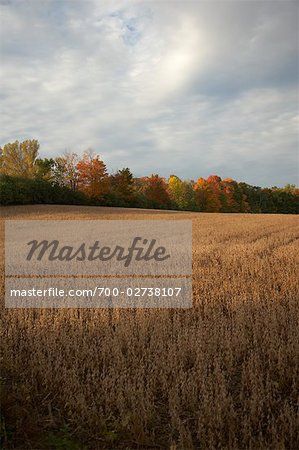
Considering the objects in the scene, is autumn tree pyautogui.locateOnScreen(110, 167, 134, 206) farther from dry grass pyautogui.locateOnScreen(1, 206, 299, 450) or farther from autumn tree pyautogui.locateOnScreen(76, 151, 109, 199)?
dry grass pyautogui.locateOnScreen(1, 206, 299, 450)

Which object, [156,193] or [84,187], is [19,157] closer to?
[84,187]

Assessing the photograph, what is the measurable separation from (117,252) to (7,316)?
7734 millimetres

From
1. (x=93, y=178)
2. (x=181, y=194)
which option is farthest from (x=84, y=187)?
(x=181, y=194)

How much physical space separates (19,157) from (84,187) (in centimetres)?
986

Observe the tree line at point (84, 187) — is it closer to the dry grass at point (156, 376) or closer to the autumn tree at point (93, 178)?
the autumn tree at point (93, 178)

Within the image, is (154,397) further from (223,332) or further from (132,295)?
(132,295)

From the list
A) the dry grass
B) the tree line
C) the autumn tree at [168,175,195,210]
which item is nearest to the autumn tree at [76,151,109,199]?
the tree line

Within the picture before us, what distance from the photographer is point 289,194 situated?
91375 millimetres

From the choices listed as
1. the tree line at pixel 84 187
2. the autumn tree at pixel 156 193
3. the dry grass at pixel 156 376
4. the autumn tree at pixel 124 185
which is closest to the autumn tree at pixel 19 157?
the tree line at pixel 84 187

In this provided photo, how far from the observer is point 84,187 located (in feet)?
173

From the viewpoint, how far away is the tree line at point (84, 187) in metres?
45.9

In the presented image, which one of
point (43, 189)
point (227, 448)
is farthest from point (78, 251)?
point (43, 189)

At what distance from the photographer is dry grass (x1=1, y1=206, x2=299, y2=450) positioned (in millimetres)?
3648

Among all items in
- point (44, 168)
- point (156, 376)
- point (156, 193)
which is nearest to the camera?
point (156, 376)
